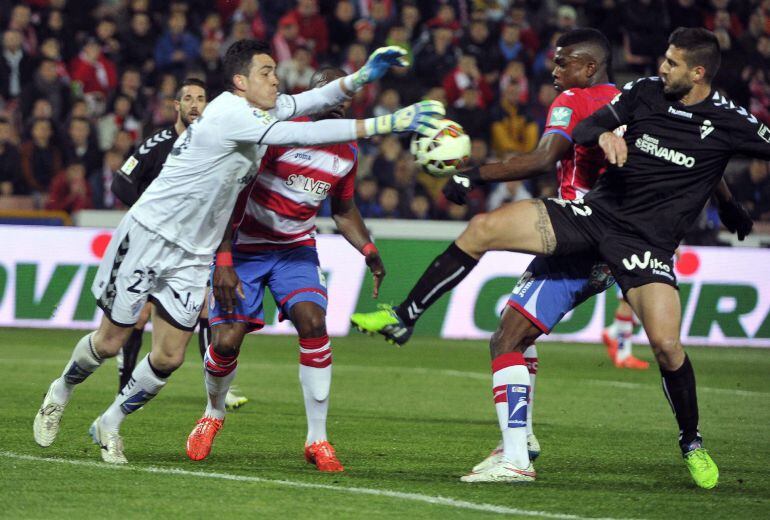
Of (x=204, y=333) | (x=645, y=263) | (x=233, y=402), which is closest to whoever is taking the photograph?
(x=645, y=263)

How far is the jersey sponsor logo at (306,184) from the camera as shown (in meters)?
7.77

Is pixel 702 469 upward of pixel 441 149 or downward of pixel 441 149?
downward

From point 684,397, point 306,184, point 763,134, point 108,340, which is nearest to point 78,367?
point 108,340

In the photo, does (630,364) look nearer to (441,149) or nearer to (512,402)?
(512,402)

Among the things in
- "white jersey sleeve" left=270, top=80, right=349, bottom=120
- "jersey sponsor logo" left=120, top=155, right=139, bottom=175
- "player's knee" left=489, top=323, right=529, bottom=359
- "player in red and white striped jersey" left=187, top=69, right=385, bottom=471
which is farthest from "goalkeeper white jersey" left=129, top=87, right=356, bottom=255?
"jersey sponsor logo" left=120, top=155, right=139, bottom=175

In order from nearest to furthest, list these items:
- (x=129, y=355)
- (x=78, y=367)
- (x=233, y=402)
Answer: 1. (x=78, y=367)
2. (x=129, y=355)
3. (x=233, y=402)

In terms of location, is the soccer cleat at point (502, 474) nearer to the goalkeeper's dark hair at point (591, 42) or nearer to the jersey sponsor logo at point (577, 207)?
the jersey sponsor logo at point (577, 207)

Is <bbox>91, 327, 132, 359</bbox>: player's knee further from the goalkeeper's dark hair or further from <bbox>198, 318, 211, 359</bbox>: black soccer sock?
the goalkeeper's dark hair

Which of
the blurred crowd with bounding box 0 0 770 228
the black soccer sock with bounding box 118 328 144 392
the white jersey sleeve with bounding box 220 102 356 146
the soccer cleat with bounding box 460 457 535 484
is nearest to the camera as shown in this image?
the white jersey sleeve with bounding box 220 102 356 146

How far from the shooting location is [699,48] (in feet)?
23.5

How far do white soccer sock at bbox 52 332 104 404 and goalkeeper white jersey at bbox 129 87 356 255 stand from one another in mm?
801

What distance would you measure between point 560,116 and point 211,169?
1971mm

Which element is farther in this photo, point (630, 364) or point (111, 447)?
point (630, 364)

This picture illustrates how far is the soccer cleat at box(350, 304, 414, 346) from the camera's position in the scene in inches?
270
